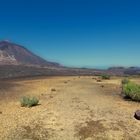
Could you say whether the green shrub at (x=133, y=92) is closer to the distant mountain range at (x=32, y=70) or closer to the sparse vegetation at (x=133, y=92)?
the sparse vegetation at (x=133, y=92)

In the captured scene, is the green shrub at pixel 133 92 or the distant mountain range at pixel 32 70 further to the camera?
the distant mountain range at pixel 32 70

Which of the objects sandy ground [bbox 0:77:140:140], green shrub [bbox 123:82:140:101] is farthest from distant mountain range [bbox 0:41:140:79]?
sandy ground [bbox 0:77:140:140]

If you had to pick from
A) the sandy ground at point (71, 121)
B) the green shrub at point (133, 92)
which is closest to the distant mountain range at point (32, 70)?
the green shrub at point (133, 92)

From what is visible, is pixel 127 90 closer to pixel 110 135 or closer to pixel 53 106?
pixel 53 106

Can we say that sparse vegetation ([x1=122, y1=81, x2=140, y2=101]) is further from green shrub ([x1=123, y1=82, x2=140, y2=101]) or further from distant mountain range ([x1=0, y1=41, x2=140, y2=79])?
distant mountain range ([x1=0, y1=41, x2=140, y2=79])

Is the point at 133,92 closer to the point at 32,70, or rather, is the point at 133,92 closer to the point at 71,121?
the point at 71,121

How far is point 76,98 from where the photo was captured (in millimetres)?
20266

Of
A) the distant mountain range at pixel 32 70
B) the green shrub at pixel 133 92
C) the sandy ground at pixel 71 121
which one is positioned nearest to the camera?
the sandy ground at pixel 71 121

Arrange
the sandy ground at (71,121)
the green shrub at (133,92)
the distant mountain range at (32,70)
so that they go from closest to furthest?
the sandy ground at (71,121), the green shrub at (133,92), the distant mountain range at (32,70)

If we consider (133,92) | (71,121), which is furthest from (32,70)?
(71,121)

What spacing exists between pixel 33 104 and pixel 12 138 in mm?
6541

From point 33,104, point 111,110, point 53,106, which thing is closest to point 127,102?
point 111,110

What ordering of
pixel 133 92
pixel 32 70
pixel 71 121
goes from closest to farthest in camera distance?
pixel 71 121, pixel 133 92, pixel 32 70

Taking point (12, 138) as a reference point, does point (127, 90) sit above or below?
above
